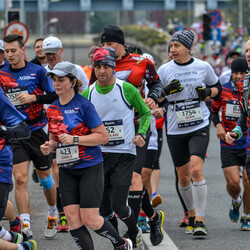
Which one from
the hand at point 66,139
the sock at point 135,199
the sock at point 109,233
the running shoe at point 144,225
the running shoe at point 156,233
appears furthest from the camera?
the running shoe at point 144,225

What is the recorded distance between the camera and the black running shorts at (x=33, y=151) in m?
8.74

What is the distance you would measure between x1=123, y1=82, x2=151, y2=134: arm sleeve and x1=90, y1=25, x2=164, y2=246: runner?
0.26 meters

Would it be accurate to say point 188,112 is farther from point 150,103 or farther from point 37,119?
point 37,119

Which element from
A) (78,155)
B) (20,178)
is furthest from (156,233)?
(78,155)

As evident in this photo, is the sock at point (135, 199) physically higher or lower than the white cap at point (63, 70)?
lower

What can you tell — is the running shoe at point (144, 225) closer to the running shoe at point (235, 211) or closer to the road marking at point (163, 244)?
the road marking at point (163, 244)

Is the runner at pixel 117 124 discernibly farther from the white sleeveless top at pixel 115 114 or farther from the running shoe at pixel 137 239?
the running shoe at pixel 137 239

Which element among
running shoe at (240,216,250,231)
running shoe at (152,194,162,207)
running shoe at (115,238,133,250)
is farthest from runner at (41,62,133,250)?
running shoe at (152,194,162,207)

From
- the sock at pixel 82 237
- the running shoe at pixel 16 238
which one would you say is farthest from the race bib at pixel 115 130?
the running shoe at pixel 16 238

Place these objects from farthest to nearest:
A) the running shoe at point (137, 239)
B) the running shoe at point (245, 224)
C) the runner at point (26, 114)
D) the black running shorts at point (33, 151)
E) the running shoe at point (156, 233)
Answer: the running shoe at point (245, 224) → the black running shorts at point (33, 151) → the runner at point (26, 114) → the running shoe at point (156, 233) → the running shoe at point (137, 239)

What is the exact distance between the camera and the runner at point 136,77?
7828mm

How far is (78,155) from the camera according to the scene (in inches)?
261

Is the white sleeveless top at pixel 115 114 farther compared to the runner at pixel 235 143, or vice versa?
the runner at pixel 235 143

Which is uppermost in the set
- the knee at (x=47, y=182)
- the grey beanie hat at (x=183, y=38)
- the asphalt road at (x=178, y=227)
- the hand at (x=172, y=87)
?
the grey beanie hat at (x=183, y=38)
